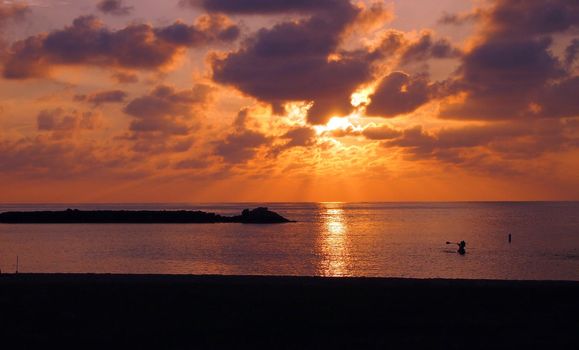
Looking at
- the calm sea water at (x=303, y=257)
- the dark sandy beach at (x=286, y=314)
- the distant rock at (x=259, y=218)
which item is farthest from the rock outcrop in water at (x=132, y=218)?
the dark sandy beach at (x=286, y=314)

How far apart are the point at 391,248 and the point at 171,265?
3320 centimetres

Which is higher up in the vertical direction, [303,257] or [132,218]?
[132,218]

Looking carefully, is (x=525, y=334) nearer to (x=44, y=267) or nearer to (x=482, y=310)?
(x=482, y=310)

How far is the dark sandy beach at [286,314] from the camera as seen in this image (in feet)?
52.2

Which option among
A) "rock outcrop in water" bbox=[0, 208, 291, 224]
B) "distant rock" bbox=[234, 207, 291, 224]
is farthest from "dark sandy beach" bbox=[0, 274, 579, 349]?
"rock outcrop in water" bbox=[0, 208, 291, 224]

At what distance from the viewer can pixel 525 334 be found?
1656 centimetres

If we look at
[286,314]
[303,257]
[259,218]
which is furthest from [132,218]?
[286,314]

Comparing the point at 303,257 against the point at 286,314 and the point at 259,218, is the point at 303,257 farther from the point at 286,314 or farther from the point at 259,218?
the point at 259,218

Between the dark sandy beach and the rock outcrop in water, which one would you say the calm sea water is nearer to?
the dark sandy beach

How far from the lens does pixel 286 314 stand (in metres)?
19.4

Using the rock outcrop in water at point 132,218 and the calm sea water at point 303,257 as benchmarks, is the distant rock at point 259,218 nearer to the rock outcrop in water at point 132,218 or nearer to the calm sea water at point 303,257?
the rock outcrop in water at point 132,218

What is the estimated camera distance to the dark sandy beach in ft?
52.2

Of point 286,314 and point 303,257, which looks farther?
point 303,257

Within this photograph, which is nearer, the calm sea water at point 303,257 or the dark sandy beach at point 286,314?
the dark sandy beach at point 286,314
